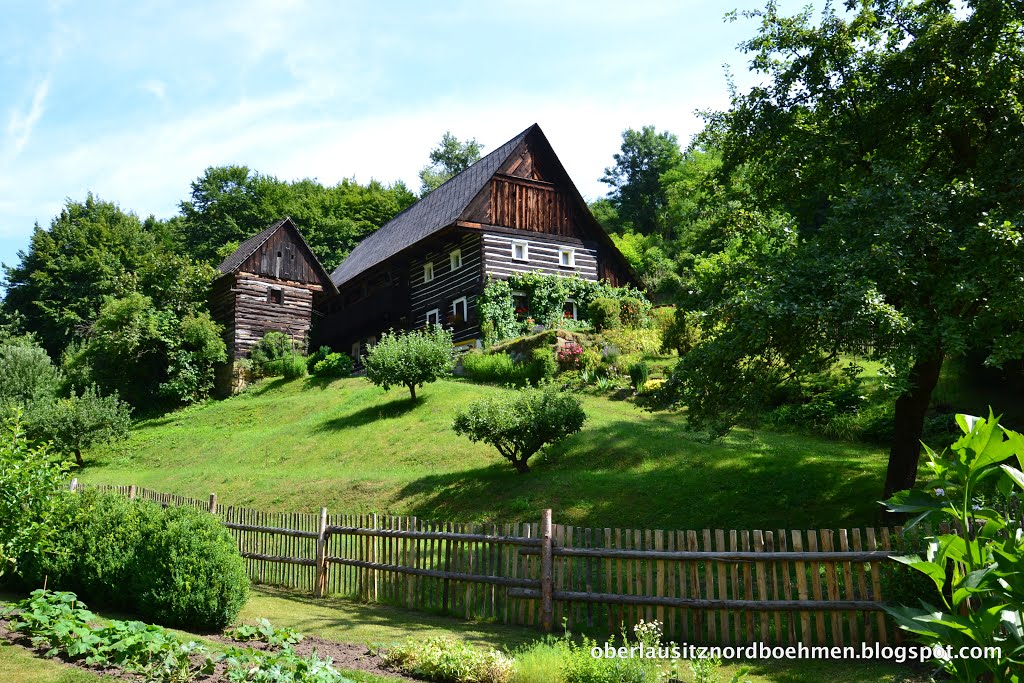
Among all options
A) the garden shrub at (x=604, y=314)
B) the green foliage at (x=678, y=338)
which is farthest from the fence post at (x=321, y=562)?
the garden shrub at (x=604, y=314)

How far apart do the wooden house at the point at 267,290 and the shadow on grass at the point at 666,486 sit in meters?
23.0

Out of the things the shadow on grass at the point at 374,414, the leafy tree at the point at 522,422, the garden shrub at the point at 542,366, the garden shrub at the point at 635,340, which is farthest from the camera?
the garden shrub at the point at 635,340

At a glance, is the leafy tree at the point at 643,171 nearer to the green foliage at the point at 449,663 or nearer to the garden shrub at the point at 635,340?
the garden shrub at the point at 635,340

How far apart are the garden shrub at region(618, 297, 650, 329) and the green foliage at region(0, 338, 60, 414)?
78.4 ft

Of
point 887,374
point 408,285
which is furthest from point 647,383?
point 408,285

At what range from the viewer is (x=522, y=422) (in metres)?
17.9

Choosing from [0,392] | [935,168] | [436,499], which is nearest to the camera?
[935,168]

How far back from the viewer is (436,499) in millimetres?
17281

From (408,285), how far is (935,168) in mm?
27764

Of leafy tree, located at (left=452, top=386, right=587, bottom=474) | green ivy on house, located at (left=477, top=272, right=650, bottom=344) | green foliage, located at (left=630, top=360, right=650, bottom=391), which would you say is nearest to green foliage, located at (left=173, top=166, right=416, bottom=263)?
green ivy on house, located at (left=477, top=272, right=650, bottom=344)

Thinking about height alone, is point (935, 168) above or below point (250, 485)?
above

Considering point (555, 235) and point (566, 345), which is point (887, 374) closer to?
point (566, 345)

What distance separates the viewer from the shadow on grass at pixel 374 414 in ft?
83.0

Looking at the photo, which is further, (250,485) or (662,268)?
(662,268)
